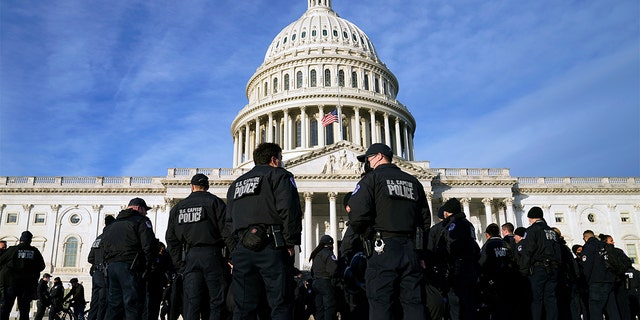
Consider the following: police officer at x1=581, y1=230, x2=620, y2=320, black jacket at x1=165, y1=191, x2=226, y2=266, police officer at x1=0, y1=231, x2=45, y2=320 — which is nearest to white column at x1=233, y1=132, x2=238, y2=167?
police officer at x1=0, y1=231, x2=45, y2=320

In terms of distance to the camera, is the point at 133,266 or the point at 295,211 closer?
the point at 295,211

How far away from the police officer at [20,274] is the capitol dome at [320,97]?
4334cm

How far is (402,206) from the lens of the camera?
6.68 meters

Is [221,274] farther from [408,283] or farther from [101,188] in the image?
[101,188]

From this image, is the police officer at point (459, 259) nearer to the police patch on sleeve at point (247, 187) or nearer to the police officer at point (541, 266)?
the police officer at point (541, 266)

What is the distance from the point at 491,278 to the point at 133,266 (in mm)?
7744

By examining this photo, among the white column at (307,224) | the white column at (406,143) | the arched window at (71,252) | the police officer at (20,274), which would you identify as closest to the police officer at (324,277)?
the police officer at (20,274)

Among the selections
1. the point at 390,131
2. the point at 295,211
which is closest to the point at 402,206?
the point at 295,211

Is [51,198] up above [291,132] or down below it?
below

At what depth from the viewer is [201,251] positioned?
830 centimetres

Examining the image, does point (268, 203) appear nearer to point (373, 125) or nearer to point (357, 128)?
point (357, 128)

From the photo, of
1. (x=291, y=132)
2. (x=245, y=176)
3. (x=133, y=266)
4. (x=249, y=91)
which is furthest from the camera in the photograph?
(x=249, y=91)

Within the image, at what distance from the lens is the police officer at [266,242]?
6422mm

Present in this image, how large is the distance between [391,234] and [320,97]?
56.0m
